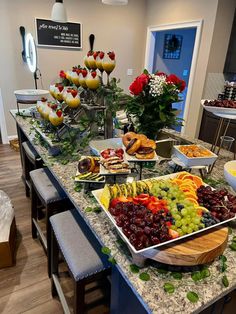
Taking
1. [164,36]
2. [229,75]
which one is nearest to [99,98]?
[229,75]

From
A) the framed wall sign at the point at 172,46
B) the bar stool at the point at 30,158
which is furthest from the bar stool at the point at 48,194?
the framed wall sign at the point at 172,46

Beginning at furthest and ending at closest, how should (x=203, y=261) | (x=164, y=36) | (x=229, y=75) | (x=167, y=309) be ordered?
(x=164, y=36), (x=229, y=75), (x=203, y=261), (x=167, y=309)

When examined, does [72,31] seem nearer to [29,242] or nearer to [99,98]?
[99,98]

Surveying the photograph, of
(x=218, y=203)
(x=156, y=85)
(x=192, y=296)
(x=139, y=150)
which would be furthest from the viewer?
(x=156, y=85)

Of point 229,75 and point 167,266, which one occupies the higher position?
point 229,75

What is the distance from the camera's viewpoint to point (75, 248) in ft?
3.90

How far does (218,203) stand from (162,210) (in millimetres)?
248

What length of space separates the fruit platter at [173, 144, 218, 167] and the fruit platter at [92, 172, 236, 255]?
0.19m

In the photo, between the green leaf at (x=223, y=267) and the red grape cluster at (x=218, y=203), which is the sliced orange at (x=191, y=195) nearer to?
the red grape cluster at (x=218, y=203)

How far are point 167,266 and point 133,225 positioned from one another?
0.19 meters

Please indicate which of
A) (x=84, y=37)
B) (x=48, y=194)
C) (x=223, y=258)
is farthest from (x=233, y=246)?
(x=84, y=37)

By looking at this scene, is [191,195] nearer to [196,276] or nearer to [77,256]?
[196,276]

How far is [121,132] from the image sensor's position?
2.01 m

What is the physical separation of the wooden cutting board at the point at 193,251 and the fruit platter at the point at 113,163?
479mm
